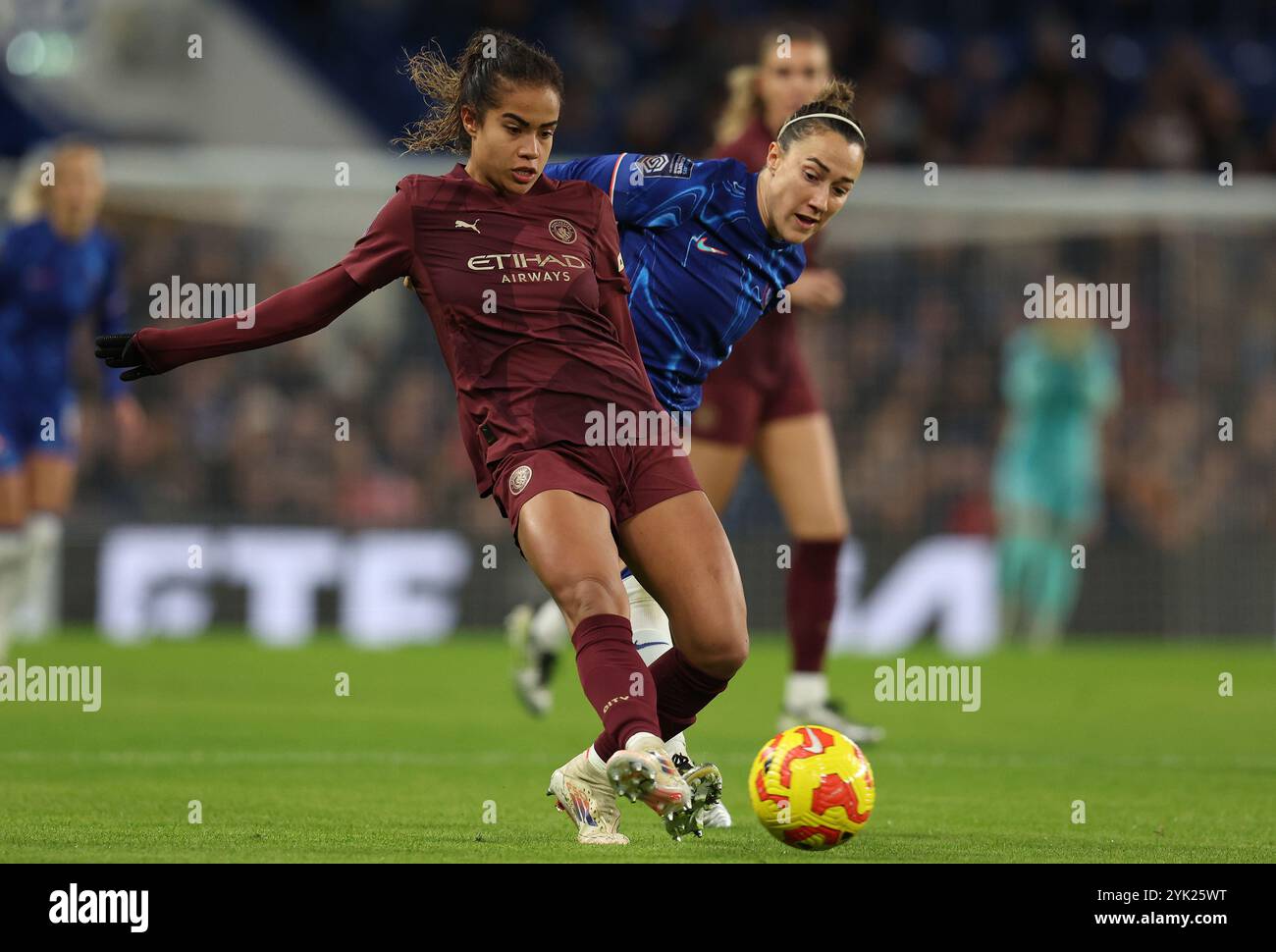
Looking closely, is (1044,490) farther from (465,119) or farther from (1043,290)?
(465,119)

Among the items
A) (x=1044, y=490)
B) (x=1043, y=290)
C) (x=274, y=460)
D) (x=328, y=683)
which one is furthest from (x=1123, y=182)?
(x=328, y=683)

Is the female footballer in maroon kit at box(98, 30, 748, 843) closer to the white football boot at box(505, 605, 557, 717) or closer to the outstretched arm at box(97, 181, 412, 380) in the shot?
the outstretched arm at box(97, 181, 412, 380)

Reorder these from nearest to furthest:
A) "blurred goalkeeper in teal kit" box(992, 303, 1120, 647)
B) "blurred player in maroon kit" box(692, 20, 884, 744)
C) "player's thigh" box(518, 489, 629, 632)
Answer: "player's thigh" box(518, 489, 629, 632), "blurred player in maroon kit" box(692, 20, 884, 744), "blurred goalkeeper in teal kit" box(992, 303, 1120, 647)

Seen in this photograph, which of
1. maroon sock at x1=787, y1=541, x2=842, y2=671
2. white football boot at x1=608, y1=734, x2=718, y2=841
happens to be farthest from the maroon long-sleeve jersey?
maroon sock at x1=787, y1=541, x2=842, y2=671

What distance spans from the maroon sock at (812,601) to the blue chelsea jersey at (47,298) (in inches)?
166

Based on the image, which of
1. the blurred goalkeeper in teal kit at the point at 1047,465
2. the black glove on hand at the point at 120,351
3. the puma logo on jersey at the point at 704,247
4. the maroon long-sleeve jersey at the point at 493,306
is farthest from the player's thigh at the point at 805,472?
the blurred goalkeeper in teal kit at the point at 1047,465

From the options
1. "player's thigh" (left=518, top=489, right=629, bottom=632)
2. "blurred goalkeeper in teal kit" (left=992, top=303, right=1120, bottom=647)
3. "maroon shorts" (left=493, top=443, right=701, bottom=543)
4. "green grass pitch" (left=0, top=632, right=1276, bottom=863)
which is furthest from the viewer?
"blurred goalkeeper in teal kit" (left=992, top=303, right=1120, bottom=647)

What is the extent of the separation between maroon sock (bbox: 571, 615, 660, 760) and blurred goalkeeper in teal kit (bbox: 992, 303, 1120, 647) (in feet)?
35.0

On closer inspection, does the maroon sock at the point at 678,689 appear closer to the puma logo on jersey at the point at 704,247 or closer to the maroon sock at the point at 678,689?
the maroon sock at the point at 678,689

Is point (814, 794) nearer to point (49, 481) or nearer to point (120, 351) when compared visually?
point (120, 351)

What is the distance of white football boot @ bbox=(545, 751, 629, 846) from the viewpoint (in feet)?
17.1

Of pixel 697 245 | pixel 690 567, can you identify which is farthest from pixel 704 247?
pixel 690 567

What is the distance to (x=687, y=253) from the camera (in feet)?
19.6

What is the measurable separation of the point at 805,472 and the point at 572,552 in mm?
3369
